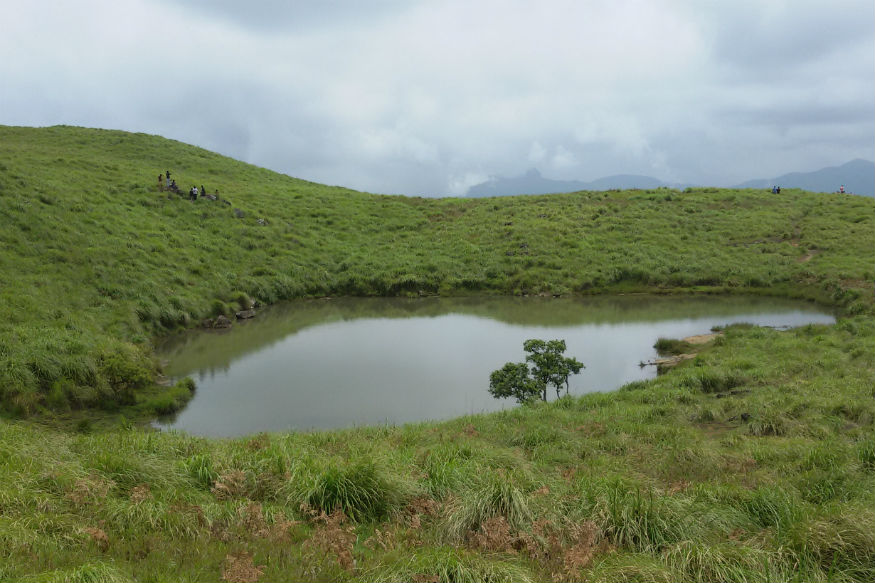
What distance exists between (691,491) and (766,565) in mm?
2743

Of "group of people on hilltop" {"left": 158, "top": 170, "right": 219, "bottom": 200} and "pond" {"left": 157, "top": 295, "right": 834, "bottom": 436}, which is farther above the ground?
"group of people on hilltop" {"left": 158, "top": 170, "right": 219, "bottom": 200}

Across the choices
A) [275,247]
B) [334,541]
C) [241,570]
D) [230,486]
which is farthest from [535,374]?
[275,247]

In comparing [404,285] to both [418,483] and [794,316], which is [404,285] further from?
[418,483]

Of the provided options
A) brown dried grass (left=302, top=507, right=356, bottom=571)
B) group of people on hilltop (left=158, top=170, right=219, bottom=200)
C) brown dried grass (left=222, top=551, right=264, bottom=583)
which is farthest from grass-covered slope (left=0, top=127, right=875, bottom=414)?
brown dried grass (left=222, top=551, right=264, bottom=583)

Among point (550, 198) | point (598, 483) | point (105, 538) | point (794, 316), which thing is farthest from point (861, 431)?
point (550, 198)

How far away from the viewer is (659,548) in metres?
6.51

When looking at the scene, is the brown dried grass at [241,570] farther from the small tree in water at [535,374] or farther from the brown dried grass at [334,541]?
the small tree in water at [535,374]

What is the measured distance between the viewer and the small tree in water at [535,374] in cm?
1825

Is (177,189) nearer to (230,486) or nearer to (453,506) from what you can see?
(230,486)

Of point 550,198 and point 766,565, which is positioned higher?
point 550,198

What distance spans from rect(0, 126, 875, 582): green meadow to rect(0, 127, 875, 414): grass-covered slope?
20 cm

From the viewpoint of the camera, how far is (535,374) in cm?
1916

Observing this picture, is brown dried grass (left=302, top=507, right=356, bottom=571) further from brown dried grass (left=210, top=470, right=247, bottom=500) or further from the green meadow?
brown dried grass (left=210, top=470, right=247, bottom=500)

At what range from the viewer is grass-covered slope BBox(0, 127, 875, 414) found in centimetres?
2079
